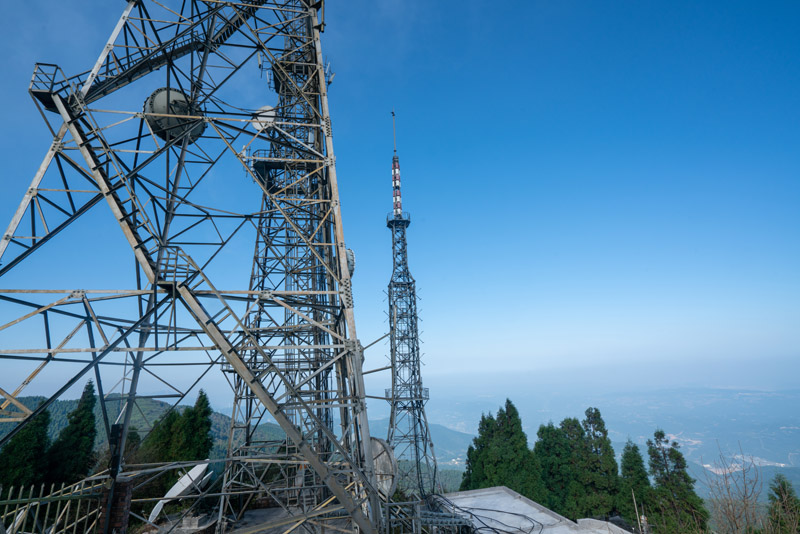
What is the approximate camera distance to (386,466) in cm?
1134

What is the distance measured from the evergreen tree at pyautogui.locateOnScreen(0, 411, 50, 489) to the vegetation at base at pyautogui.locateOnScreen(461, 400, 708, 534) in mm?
31352

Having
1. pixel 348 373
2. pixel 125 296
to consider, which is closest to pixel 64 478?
pixel 125 296

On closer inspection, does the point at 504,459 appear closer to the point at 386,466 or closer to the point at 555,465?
the point at 555,465

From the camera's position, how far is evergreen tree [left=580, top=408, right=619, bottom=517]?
3141 centimetres

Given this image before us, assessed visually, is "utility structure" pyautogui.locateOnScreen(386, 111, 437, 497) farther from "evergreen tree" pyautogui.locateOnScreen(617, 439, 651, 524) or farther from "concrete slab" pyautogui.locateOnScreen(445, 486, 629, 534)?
"evergreen tree" pyautogui.locateOnScreen(617, 439, 651, 524)

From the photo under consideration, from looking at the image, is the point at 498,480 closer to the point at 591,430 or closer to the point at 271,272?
the point at 591,430

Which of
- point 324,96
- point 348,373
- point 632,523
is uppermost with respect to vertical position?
point 324,96

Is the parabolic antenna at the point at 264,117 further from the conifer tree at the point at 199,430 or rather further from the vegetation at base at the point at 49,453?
the conifer tree at the point at 199,430

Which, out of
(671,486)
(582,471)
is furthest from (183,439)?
(671,486)

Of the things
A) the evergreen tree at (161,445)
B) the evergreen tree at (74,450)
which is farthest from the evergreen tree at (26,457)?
the evergreen tree at (161,445)

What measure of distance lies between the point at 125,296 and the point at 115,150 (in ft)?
10.9

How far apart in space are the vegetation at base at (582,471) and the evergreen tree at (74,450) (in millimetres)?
29729

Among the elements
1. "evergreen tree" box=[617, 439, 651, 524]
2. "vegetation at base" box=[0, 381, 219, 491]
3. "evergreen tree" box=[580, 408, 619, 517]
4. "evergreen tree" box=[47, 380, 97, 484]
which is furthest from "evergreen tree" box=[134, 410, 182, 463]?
"evergreen tree" box=[617, 439, 651, 524]

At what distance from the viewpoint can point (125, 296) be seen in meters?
8.46
